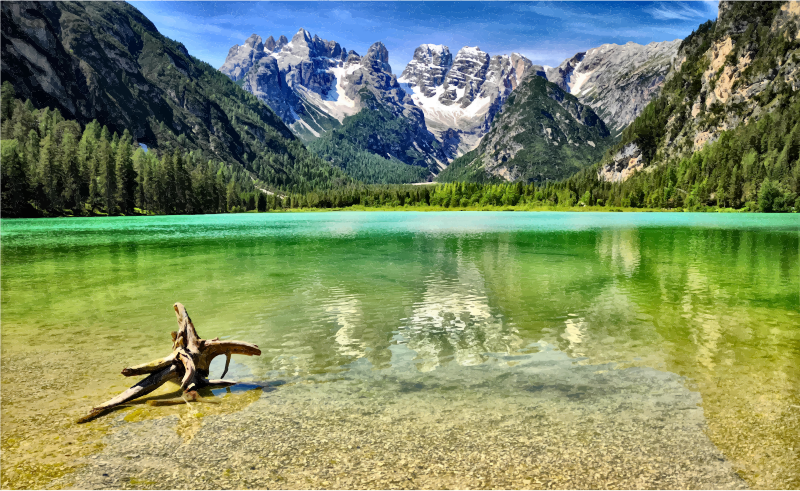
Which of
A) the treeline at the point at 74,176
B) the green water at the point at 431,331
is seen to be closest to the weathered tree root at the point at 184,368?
the green water at the point at 431,331

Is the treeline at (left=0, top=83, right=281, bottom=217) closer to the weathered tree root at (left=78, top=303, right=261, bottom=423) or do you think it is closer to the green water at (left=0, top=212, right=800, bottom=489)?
the green water at (left=0, top=212, right=800, bottom=489)

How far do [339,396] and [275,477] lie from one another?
3939mm

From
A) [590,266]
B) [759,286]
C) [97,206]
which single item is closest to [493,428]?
[759,286]

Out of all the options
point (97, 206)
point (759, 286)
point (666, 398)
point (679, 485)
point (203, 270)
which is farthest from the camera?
Result: point (97, 206)

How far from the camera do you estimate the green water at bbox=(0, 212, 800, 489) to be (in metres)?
10.9

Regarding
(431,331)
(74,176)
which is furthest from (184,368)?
(74,176)

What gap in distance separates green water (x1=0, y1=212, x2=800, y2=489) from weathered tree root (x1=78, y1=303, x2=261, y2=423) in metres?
0.93

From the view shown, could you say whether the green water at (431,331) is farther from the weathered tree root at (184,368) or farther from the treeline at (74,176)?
the treeline at (74,176)

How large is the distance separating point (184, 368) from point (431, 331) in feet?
31.7

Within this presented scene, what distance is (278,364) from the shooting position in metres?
14.9

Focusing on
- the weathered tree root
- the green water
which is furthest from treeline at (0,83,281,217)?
the weathered tree root

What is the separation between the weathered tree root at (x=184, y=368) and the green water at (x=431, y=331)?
3.06ft

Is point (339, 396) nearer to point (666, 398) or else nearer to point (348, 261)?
point (666, 398)

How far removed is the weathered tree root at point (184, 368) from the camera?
11.5 meters
